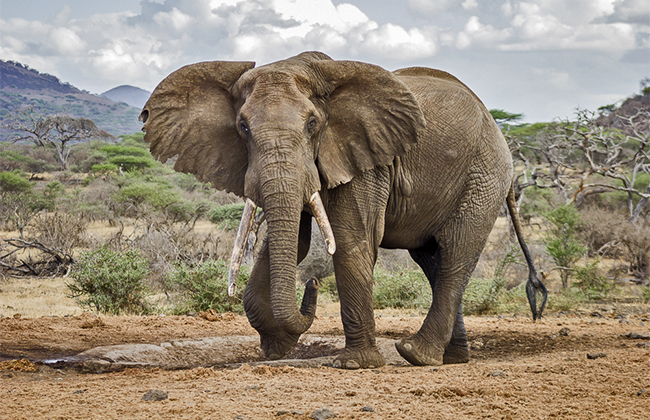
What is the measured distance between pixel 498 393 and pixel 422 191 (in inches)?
94.0

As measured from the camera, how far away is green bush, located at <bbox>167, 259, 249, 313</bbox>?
10117 mm

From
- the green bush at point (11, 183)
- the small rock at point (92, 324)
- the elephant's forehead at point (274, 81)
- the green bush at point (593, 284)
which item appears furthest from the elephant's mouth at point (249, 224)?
the green bush at point (11, 183)

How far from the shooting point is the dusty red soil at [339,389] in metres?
3.71

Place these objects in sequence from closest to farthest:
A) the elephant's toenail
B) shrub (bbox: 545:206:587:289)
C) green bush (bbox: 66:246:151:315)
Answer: the elephant's toenail
green bush (bbox: 66:246:151:315)
shrub (bbox: 545:206:587:289)

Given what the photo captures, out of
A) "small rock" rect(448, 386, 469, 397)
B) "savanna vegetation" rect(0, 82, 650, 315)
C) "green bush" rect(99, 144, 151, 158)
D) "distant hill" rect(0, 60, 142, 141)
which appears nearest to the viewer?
"small rock" rect(448, 386, 469, 397)

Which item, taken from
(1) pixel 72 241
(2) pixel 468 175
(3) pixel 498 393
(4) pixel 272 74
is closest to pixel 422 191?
(2) pixel 468 175

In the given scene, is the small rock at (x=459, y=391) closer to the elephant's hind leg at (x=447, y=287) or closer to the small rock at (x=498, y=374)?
the small rock at (x=498, y=374)

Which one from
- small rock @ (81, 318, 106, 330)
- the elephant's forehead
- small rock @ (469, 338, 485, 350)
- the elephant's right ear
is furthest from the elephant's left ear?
small rock @ (81, 318, 106, 330)

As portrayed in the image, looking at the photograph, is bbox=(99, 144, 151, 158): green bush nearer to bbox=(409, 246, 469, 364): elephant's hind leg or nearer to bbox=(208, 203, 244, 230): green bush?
bbox=(208, 203, 244, 230): green bush

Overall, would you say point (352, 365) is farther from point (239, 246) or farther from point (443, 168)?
point (443, 168)

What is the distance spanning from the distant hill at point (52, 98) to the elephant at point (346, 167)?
300ft

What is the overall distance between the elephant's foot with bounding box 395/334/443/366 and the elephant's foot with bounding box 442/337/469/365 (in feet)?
2.02

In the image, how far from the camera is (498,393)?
13.4 ft

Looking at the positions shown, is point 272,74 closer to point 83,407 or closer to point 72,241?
point 83,407
